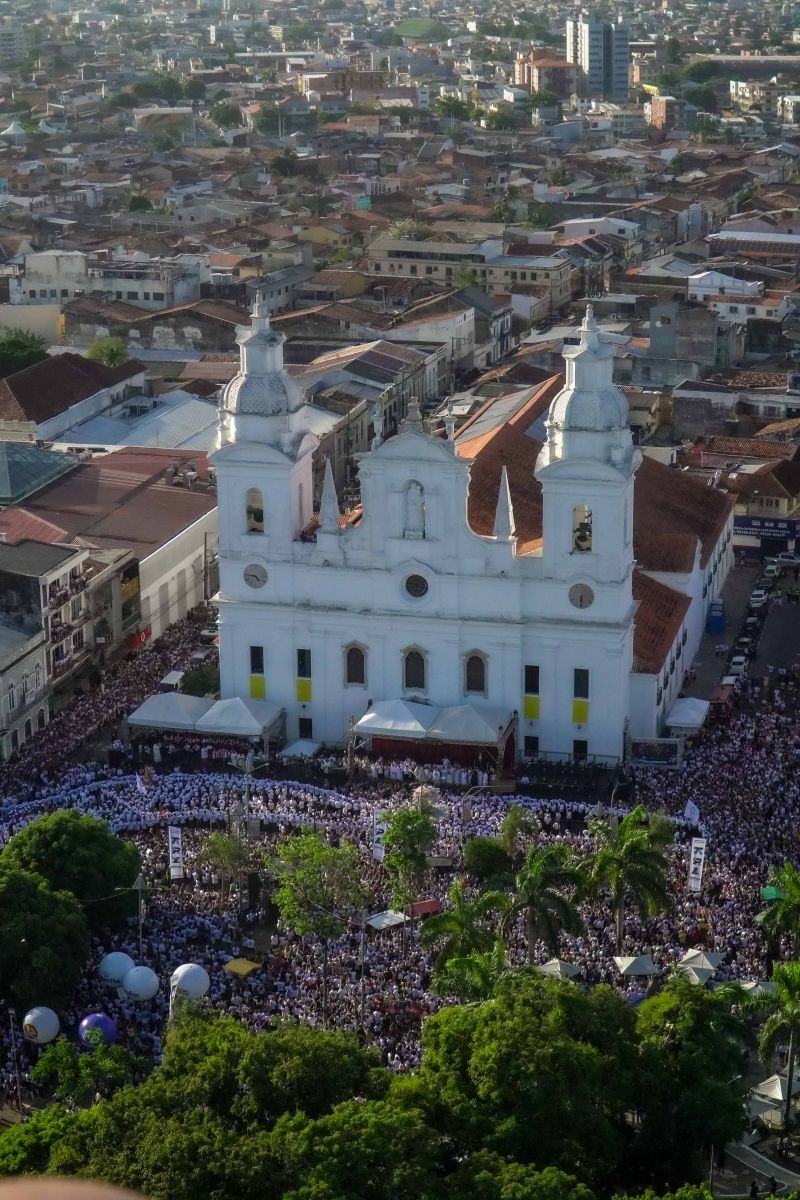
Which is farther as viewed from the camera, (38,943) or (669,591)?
(669,591)

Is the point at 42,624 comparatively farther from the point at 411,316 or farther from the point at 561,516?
the point at 411,316

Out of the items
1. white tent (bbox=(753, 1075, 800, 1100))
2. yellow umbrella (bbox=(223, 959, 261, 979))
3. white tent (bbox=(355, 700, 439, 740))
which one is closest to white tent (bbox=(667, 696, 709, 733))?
white tent (bbox=(355, 700, 439, 740))

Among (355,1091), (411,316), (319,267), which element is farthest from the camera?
(319,267)

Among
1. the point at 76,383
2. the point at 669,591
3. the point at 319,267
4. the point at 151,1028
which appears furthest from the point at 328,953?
the point at 319,267

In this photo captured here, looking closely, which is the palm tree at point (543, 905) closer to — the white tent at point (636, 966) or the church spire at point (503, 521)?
the white tent at point (636, 966)

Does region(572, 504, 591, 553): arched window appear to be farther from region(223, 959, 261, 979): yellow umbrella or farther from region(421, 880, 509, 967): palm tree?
region(223, 959, 261, 979): yellow umbrella

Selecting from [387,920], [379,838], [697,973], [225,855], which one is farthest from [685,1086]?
[225,855]
